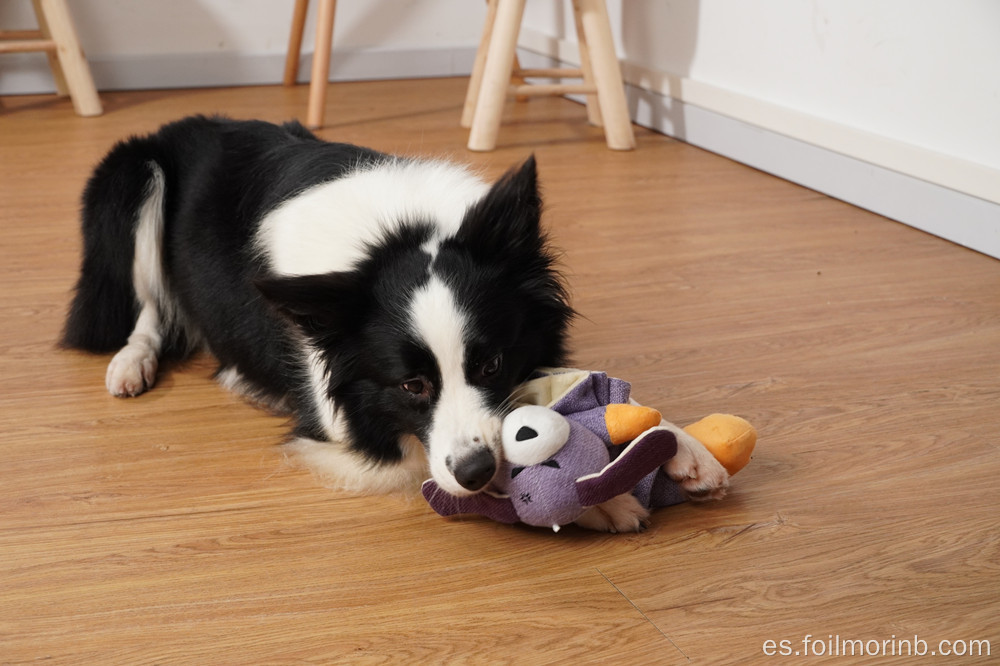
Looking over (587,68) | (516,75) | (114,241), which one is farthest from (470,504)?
(516,75)

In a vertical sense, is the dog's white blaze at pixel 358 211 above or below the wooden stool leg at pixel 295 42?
above

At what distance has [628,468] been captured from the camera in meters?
1.39

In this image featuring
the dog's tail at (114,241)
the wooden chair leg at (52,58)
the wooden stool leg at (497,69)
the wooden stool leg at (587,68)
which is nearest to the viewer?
the dog's tail at (114,241)

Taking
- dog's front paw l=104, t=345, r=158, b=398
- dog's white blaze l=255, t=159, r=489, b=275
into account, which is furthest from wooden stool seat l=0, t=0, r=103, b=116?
dog's white blaze l=255, t=159, r=489, b=275

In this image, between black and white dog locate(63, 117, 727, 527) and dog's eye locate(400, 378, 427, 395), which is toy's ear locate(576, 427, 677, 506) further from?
dog's eye locate(400, 378, 427, 395)

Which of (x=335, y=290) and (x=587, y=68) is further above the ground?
(x=335, y=290)

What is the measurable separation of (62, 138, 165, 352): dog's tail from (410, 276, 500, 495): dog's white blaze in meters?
1.06

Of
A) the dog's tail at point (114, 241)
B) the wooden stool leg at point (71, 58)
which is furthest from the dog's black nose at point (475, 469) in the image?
the wooden stool leg at point (71, 58)

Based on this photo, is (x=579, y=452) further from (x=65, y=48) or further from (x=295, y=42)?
(x=295, y=42)

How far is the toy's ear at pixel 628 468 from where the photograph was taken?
4.53 feet

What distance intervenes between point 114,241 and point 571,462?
1.36m

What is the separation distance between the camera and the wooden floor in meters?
1.29

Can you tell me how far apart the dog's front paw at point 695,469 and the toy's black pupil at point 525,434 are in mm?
251

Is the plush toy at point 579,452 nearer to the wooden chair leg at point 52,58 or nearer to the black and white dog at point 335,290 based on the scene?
the black and white dog at point 335,290
